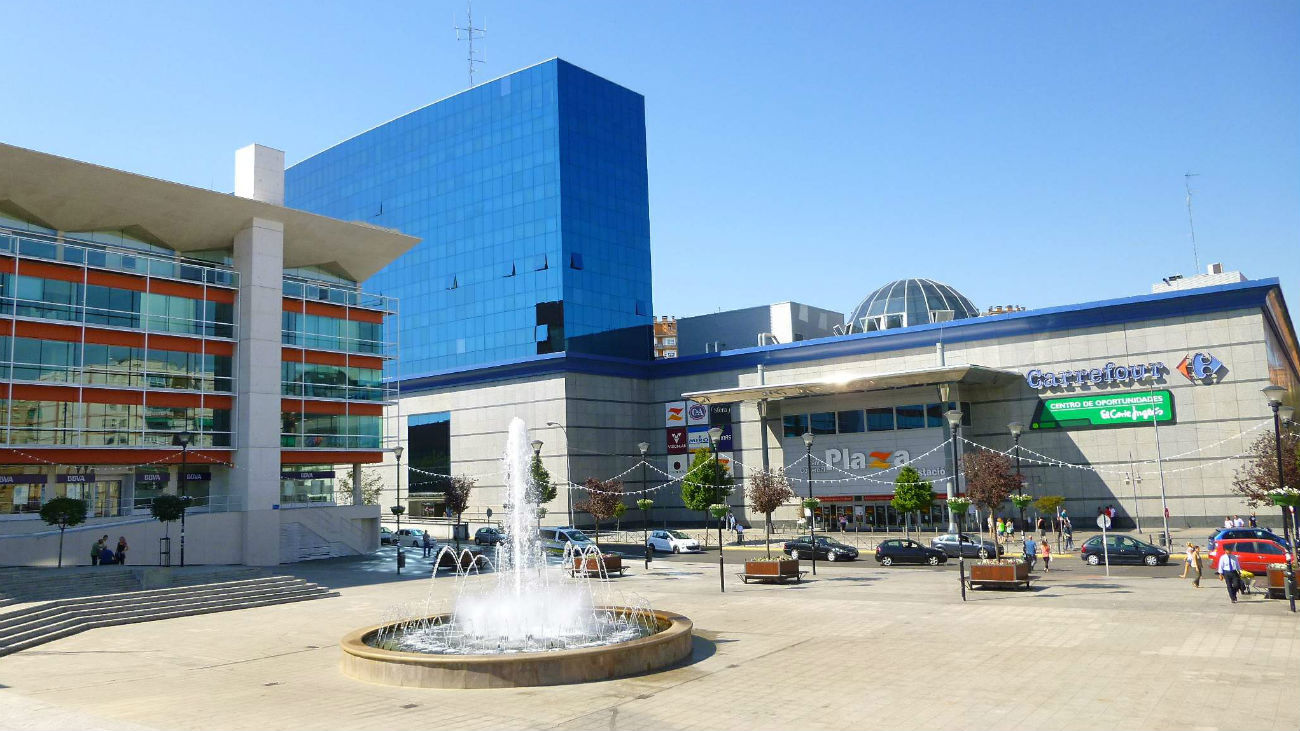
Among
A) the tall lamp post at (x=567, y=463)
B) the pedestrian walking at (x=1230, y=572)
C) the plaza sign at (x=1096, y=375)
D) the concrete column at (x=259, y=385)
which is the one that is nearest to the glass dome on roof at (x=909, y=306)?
the plaza sign at (x=1096, y=375)

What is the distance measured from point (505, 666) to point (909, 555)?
28.2 meters

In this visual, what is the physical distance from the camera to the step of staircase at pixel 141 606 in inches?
915

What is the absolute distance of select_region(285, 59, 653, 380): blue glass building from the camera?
71250mm

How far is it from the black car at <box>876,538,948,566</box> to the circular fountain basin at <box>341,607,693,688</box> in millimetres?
25583

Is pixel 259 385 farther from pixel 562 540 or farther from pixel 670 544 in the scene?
pixel 670 544

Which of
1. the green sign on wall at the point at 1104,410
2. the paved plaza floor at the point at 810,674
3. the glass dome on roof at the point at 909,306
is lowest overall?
the paved plaza floor at the point at 810,674

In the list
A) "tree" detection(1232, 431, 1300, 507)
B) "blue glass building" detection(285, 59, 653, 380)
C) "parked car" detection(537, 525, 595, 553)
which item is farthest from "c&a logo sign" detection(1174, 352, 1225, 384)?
"blue glass building" detection(285, 59, 653, 380)

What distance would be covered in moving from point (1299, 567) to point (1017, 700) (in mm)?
14810

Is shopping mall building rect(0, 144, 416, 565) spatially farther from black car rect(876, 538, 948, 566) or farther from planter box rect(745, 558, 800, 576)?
black car rect(876, 538, 948, 566)

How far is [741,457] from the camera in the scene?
67.1 meters

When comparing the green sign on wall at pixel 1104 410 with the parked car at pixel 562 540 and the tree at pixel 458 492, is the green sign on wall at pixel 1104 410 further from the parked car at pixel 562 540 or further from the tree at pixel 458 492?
the tree at pixel 458 492

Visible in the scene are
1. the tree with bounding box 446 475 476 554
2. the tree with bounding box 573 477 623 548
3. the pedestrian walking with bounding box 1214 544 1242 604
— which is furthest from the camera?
the tree with bounding box 446 475 476 554

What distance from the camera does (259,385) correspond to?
43781 mm

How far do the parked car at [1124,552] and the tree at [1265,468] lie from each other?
585 cm
